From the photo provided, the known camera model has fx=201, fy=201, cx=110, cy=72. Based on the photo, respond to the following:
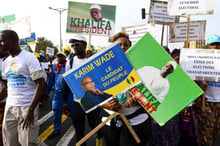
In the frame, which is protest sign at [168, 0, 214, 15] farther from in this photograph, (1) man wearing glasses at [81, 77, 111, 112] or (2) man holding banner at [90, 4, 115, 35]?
(2) man holding banner at [90, 4, 115, 35]

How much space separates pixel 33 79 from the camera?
247 cm

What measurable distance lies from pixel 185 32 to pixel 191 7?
112 inches

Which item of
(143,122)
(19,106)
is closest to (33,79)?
(19,106)

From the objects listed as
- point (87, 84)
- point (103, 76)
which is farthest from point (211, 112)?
point (87, 84)

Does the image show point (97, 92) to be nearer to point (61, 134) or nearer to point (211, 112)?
point (211, 112)

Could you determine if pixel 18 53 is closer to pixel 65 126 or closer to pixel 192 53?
pixel 192 53

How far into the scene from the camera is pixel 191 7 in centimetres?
341

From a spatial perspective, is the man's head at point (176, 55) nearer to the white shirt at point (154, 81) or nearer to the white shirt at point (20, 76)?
the white shirt at point (154, 81)

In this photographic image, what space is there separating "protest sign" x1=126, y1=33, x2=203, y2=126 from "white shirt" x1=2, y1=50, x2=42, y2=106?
1.29m

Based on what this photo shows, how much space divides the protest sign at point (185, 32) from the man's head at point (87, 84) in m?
4.82

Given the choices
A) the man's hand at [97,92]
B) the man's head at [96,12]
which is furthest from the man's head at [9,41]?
the man's head at [96,12]

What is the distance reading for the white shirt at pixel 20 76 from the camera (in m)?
2.48

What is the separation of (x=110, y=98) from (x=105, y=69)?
0.28 m

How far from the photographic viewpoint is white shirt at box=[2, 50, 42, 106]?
8.15 ft
